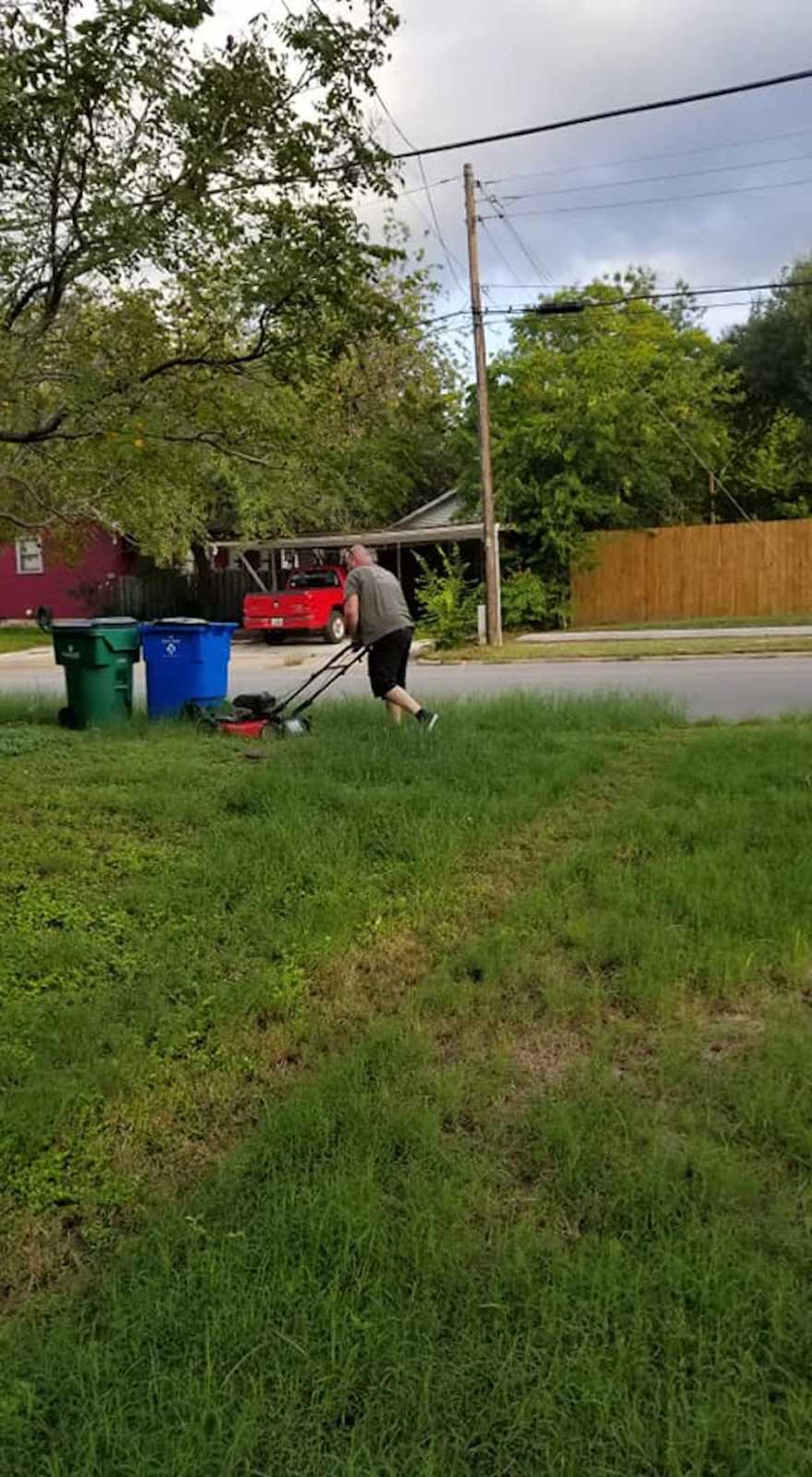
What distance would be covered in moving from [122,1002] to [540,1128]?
1.66 meters

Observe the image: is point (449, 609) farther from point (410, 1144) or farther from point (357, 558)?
point (410, 1144)

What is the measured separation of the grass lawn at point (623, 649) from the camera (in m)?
17.7

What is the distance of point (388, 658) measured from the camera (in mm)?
8445

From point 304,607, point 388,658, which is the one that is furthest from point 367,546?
point 388,658

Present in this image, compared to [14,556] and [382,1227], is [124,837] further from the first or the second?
[14,556]

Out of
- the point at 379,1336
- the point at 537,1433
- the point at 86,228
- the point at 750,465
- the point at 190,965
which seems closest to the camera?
the point at 537,1433

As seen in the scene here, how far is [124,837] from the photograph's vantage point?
5.88 m

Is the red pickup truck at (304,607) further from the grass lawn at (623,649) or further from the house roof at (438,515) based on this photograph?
the house roof at (438,515)

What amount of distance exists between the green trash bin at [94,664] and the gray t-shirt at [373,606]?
2.49 meters

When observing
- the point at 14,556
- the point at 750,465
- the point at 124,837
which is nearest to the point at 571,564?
the point at 750,465

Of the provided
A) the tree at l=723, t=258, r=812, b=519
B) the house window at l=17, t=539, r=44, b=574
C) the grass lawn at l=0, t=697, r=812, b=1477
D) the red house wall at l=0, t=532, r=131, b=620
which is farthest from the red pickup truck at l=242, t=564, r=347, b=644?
the grass lawn at l=0, t=697, r=812, b=1477

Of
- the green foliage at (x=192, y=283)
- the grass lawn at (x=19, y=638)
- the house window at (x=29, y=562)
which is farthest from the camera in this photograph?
the house window at (x=29, y=562)

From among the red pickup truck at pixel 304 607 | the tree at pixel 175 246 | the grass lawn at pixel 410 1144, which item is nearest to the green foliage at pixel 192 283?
the tree at pixel 175 246

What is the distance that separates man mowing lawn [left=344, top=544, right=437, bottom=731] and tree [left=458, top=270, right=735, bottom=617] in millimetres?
16328
